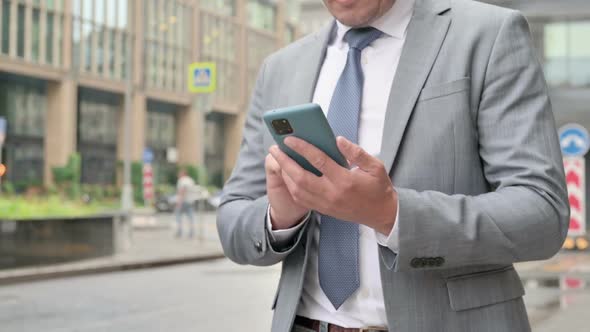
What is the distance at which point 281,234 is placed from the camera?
184cm

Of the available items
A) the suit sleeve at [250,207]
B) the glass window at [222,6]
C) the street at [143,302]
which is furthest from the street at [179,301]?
the glass window at [222,6]

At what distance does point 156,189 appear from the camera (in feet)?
190

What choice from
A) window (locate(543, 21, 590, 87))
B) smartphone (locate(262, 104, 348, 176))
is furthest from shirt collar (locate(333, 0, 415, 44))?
window (locate(543, 21, 590, 87))

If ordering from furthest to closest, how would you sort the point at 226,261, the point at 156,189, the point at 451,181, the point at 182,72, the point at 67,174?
the point at 182,72 < the point at 156,189 < the point at 67,174 < the point at 226,261 < the point at 451,181

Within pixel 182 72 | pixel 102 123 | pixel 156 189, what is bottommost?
pixel 156 189

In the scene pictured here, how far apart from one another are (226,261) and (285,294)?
1682 cm

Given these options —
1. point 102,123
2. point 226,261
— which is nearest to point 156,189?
point 102,123

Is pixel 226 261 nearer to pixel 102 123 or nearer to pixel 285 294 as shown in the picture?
pixel 285 294

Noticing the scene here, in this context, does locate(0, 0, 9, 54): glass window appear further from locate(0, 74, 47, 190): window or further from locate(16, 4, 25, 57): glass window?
locate(0, 74, 47, 190): window

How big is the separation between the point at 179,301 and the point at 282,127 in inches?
390

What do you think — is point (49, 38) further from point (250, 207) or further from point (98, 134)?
point (250, 207)

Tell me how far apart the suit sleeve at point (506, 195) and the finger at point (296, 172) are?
175mm

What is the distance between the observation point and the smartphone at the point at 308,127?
1.46 meters

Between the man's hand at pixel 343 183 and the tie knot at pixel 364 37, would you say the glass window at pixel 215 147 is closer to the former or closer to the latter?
the tie knot at pixel 364 37
